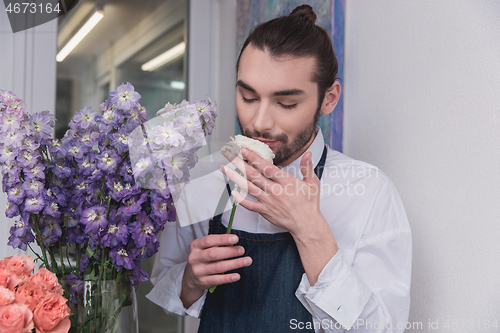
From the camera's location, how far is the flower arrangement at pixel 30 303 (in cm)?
53

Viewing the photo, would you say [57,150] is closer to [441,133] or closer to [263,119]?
[263,119]

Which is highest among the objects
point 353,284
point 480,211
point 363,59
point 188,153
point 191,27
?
point 191,27

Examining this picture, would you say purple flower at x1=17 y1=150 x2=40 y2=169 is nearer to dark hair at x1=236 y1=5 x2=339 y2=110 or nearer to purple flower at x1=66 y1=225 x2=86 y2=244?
purple flower at x1=66 y1=225 x2=86 y2=244

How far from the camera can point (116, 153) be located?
671mm

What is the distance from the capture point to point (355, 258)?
0.90 m

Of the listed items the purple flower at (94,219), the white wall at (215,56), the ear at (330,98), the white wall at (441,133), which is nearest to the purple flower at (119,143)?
the purple flower at (94,219)

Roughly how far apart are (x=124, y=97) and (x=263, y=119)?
347 mm

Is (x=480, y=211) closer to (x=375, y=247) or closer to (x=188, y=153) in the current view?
(x=375, y=247)

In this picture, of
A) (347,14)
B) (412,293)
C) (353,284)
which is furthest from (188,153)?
(347,14)

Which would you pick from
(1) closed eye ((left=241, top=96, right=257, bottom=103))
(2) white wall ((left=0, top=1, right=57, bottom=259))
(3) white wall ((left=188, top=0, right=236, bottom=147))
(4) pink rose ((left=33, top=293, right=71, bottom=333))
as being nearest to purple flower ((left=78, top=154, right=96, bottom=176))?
(4) pink rose ((left=33, top=293, right=71, bottom=333))

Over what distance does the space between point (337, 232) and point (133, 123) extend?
0.56m

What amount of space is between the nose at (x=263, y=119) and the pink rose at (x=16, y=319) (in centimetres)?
59

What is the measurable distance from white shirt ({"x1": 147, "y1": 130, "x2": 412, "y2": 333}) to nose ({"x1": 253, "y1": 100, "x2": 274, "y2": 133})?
0.18 meters

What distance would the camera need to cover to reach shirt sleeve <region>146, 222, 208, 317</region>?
1046mm
